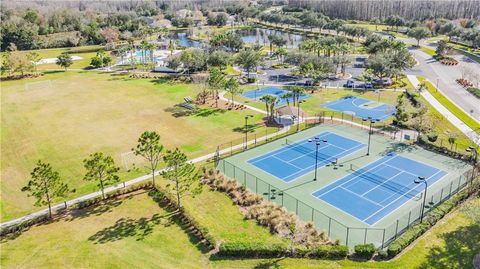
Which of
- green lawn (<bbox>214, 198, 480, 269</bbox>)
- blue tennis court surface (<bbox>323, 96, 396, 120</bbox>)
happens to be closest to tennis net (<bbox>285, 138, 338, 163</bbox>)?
blue tennis court surface (<bbox>323, 96, 396, 120</bbox>)

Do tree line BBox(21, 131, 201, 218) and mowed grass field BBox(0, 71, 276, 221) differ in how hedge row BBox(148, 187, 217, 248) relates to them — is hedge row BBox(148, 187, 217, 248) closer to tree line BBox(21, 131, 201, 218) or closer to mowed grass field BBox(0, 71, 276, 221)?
tree line BBox(21, 131, 201, 218)

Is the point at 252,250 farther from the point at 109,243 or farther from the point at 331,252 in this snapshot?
the point at 109,243

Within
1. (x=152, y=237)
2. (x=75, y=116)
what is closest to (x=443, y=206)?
(x=152, y=237)

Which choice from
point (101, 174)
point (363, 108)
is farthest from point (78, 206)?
point (363, 108)

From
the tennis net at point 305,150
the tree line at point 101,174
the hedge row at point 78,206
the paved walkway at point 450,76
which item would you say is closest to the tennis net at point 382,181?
the tennis net at point 305,150

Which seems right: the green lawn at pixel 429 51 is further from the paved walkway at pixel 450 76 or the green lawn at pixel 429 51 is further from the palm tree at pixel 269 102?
the palm tree at pixel 269 102
